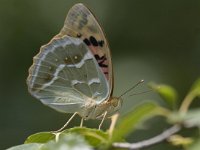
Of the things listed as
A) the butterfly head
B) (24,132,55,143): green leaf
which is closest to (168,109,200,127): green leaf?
(24,132,55,143): green leaf

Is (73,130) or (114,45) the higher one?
(73,130)

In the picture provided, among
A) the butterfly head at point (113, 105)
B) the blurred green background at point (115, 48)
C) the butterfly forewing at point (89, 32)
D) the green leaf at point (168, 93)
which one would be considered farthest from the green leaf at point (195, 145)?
the blurred green background at point (115, 48)

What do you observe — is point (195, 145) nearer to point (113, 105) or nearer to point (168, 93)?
point (168, 93)

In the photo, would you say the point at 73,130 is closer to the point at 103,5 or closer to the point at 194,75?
the point at 194,75

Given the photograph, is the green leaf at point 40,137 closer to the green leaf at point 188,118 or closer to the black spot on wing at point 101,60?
the green leaf at point 188,118

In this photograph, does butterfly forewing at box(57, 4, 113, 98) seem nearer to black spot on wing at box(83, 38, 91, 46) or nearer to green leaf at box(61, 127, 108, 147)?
black spot on wing at box(83, 38, 91, 46)

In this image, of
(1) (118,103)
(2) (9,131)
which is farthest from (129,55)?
(1) (118,103)
